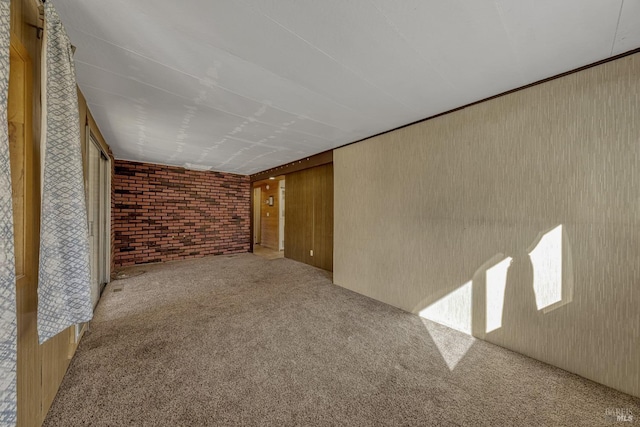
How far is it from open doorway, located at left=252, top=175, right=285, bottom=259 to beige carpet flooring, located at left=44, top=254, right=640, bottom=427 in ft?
12.4

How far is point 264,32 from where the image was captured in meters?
1.47

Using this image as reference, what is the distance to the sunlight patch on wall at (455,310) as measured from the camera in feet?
8.08

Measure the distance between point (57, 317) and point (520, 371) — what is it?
319 centimetres

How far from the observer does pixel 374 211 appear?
343cm

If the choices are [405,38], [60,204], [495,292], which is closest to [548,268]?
[495,292]

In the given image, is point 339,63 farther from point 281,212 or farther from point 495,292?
point 281,212

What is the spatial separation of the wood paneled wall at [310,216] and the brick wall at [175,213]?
73.7 inches

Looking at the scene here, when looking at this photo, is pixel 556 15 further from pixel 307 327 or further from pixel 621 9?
pixel 307 327

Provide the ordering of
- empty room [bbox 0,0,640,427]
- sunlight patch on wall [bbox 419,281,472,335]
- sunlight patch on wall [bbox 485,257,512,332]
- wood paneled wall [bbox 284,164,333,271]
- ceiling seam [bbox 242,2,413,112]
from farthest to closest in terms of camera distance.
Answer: wood paneled wall [bbox 284,164,333,271], sunlight patch on wall [bbox 419,281,472,335], sunlight patch on wall [bbox 485,257,512,332], ceiling seam [bbox 242,2,413,112], empty room [bbox 0,0,640,427]

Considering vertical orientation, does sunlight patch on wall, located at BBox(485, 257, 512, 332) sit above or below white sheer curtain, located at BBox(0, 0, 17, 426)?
below

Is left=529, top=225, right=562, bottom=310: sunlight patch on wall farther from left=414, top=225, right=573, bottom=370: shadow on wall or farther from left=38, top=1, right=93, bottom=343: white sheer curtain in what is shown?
left=38, top=1, right=93, bottom=343: white sheer curtain

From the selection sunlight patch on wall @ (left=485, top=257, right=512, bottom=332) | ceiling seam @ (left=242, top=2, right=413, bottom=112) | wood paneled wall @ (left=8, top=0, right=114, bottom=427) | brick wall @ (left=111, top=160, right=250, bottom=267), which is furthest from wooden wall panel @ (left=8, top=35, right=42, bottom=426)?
brick wall @ (left=111, top=160, right=250, bottom=267)

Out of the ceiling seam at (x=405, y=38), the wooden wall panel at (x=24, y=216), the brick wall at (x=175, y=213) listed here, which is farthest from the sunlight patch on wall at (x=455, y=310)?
the brick wall at (x=175, y=213)

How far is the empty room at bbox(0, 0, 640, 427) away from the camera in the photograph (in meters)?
1.28
